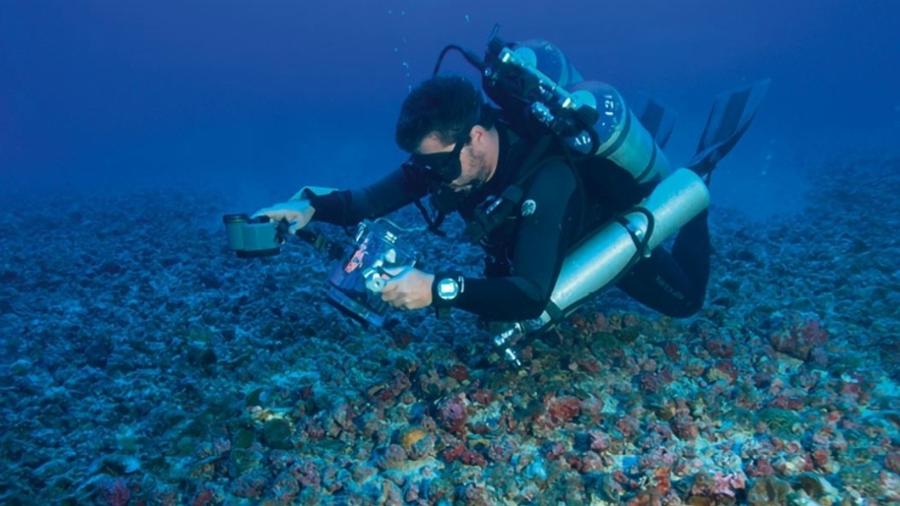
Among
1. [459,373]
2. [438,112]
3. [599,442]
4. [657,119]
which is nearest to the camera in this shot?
[599,442]

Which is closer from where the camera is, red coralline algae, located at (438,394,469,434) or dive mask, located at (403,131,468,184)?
red coralline algae, located at (438,394,469,434)

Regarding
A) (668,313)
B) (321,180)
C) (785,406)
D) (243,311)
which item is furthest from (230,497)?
(321,180)

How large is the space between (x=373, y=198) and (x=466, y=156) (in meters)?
1.56

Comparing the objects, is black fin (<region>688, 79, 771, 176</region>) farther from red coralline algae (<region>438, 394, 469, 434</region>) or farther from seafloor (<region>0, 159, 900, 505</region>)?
red coralline algae (<region>438, 394, 469, 434</region>)

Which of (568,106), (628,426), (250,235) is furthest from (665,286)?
(250,235)

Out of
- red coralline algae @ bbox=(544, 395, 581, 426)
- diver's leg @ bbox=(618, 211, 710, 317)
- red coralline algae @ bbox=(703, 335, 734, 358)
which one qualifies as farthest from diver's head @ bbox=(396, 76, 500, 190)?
red coralline algae @ bbox=(703, 335, 734, 358)

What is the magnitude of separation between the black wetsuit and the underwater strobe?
0.17m

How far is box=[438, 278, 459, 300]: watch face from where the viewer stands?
329 cm

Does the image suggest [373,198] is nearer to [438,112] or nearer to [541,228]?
[438,112]

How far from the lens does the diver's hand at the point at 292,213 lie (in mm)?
4156

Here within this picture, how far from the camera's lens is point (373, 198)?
502cm

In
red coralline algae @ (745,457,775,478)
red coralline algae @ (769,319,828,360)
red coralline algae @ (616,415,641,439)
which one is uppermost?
red coralline algae @ (616,415,641,439)

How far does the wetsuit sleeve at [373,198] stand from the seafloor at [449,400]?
3.99ft

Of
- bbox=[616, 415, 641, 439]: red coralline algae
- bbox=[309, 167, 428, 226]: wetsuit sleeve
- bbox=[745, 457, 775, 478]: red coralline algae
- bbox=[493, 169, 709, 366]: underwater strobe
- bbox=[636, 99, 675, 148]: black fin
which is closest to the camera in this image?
bbox=[745, 457, 775, 478]: red coralline algae
